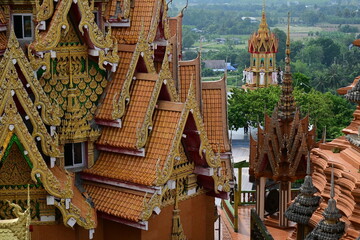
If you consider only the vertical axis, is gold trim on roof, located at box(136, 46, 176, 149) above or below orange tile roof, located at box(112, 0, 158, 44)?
below

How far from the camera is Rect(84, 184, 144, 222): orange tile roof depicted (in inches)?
442

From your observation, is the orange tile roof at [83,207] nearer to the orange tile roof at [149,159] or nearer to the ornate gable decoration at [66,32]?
the orange tile roof at [149,159]

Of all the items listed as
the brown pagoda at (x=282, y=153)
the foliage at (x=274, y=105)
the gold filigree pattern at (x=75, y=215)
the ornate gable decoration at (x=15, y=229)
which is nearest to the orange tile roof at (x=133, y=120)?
the gold filigree pattern at (x=75, y=215)

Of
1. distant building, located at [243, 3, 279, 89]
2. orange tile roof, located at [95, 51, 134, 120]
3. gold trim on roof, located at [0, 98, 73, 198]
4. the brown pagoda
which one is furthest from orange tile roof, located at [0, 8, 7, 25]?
distant building, located at [243, 3, 279, 89]

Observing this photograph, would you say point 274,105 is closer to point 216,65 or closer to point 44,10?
point 44,10

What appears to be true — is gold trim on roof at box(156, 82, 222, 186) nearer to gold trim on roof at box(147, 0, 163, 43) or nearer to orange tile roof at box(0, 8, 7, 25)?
gold trim on roof at box(147, 0, 163, 43)

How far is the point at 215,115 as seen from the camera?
13.4 metres

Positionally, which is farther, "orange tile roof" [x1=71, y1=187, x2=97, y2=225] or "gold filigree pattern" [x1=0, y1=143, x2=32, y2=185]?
"orange tile roof" [x1=71, y1=187, x2=97, y2=225]

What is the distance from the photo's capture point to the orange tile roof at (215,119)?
43.5 ft

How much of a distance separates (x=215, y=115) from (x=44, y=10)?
3.64m

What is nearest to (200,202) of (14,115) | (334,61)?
(14,115)

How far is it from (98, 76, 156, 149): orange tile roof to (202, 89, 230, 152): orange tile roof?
5.82ft

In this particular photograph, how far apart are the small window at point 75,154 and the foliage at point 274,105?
70.8ft

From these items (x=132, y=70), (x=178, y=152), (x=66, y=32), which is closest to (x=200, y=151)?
(x=178, y=152)
